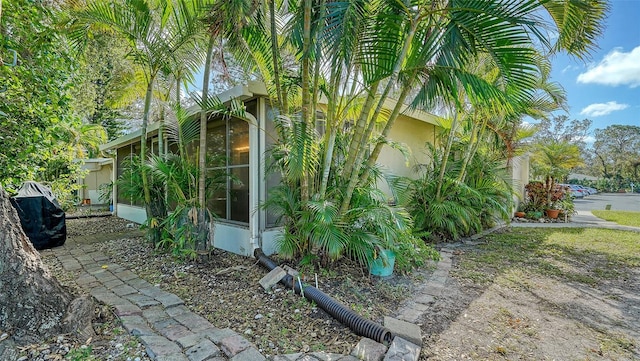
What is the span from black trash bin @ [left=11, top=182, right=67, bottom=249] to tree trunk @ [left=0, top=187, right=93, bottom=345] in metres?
3.99

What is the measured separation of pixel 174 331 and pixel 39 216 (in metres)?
4.97

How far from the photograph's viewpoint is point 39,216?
18.5 feet

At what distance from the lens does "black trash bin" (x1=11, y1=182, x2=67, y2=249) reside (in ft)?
18.1

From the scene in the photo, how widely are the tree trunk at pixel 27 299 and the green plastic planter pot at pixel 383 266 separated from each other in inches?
117

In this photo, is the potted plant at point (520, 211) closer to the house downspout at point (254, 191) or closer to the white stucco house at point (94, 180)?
the house downspout at point (254, 191)

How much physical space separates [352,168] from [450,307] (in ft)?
6.42

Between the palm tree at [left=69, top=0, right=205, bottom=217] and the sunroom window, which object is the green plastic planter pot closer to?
the sunroom window

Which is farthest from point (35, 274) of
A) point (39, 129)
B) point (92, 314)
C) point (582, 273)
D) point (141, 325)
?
point (582, 273)

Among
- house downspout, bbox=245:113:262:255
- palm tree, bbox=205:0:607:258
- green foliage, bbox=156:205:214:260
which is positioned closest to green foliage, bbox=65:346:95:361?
green foliage, bbox=156:205:214:260

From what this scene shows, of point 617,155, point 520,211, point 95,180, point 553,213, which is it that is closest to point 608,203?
point 553,213

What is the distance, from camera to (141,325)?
2.71m

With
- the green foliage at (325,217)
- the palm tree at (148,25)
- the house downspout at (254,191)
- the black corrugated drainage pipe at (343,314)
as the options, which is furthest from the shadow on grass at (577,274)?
the palm tree at (148,25)

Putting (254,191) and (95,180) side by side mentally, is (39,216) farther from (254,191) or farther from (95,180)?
(95,180)

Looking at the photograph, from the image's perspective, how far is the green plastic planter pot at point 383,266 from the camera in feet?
12.9
